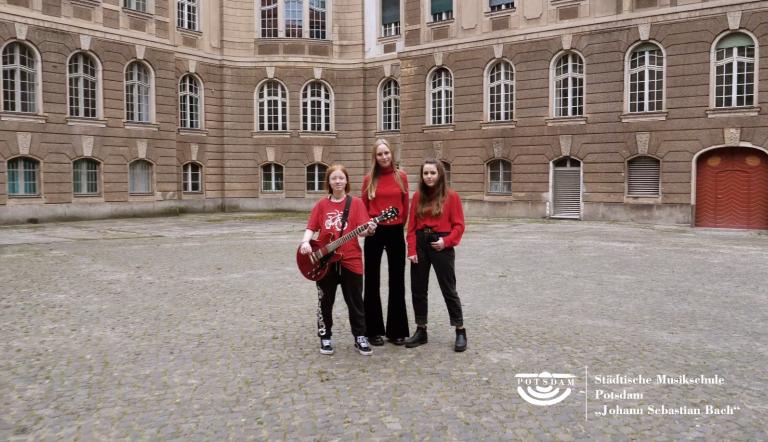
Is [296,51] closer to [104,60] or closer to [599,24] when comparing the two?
[104,60]

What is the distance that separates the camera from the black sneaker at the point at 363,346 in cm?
625

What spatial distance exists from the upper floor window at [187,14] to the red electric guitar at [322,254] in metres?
25.2

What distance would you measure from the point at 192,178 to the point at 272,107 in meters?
4.99

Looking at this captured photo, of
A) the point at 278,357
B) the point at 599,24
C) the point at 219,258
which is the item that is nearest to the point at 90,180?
the point at 219,258

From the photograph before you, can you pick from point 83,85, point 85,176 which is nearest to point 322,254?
point 85,176

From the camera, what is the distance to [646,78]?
925 inches

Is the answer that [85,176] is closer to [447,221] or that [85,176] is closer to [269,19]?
[269,19]

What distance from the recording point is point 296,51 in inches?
1228

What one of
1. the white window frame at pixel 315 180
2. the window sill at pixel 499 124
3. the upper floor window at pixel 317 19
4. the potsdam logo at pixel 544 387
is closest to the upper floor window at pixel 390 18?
the upper floor window at pixel 317 19

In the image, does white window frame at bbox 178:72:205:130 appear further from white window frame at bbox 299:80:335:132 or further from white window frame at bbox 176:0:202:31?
white window frame at bbox 299:80:335:132

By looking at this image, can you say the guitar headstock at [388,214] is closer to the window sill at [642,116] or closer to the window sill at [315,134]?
the window sill at [642,116]

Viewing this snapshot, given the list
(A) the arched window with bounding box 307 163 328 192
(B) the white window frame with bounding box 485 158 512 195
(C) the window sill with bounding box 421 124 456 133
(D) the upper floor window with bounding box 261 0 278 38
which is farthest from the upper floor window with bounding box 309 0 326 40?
(B) the white window frame with bounding box 485 158 512 195

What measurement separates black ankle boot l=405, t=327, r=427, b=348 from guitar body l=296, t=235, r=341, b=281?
113 centimetres

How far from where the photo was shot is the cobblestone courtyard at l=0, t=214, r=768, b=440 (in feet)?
14.9
